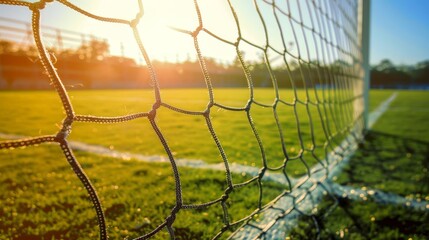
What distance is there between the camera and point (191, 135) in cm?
420

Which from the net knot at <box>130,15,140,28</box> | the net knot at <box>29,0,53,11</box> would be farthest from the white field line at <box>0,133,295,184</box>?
the net knot at <box>29,0,53,11</box>

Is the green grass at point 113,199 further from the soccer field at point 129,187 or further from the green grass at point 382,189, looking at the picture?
the green grass at point 382,189

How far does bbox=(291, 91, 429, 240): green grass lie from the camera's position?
1.52m

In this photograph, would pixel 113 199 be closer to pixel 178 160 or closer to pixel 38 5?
pixel 178 160

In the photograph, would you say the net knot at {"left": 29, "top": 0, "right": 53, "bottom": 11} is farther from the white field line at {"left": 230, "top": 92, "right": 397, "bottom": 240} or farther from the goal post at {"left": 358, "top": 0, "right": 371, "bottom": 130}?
the goal post at {"left": 358, "top": 0, "right": 371, "bottom": 130}

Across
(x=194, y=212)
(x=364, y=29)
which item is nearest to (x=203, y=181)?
(x=194, y=212)

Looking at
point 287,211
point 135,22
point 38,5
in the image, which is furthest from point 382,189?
point 38,5

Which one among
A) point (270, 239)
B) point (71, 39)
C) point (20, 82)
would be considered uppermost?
point (71, 39)

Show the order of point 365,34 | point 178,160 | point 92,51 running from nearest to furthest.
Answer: point 178,160
point 365,34
point 92,51

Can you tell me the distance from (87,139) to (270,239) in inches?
126

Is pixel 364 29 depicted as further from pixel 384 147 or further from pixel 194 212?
pixel 194 212

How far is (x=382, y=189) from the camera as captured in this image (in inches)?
82.6

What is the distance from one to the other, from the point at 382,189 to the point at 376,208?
1.15 ft

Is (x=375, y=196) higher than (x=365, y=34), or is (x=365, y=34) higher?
(x=365, y=34)
